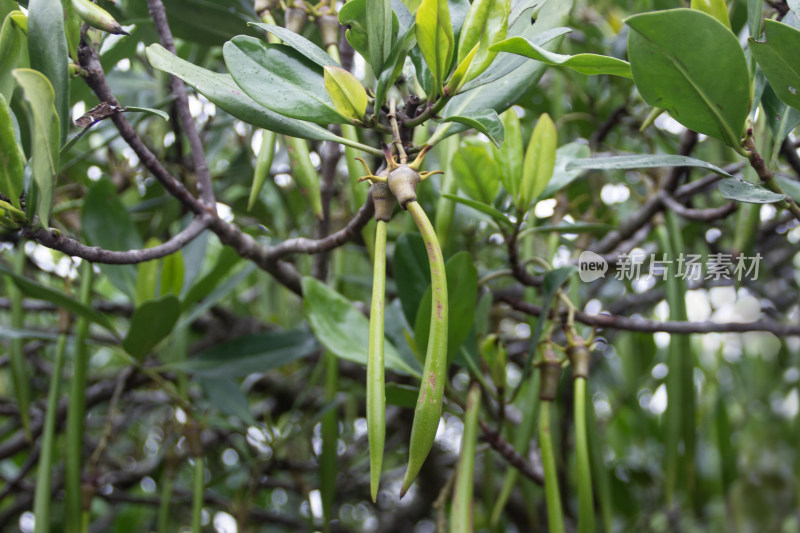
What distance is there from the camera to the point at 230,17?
0.62 meters

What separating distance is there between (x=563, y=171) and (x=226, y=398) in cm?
51

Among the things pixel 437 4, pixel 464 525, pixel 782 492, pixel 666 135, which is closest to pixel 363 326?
pixel 464 525

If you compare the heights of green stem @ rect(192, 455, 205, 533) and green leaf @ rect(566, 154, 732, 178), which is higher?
green leaf @ rect(566, 154, 732, 178)


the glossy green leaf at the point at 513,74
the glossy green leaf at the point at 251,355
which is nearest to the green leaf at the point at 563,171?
the glossy green leaf at the point at 513,74

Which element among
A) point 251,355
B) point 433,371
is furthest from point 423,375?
point 251,355

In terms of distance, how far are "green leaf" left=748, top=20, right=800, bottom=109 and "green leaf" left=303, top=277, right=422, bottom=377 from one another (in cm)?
35

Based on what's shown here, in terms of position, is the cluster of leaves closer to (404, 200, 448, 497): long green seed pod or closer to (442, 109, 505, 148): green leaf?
(442, 109, 505, 148): green leaf

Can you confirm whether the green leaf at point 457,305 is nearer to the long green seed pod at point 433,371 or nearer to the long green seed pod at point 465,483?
the long green seed pod at point 465,483

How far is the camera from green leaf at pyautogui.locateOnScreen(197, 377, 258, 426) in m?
0.80

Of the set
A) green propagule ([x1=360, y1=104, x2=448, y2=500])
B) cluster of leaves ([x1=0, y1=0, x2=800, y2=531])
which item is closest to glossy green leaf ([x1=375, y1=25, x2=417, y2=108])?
cluster of leaves ([x1=0, y1=0, x2=800, y2=531])

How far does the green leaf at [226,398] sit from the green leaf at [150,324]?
13 centimetres

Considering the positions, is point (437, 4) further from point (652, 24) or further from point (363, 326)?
point (363, 326)

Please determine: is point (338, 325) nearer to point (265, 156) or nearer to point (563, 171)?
point (265, 156)

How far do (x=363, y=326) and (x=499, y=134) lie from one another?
0.25m
